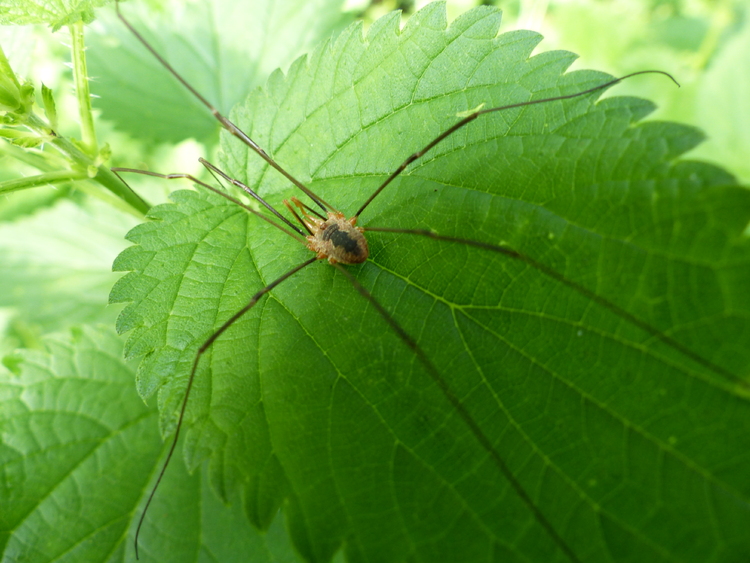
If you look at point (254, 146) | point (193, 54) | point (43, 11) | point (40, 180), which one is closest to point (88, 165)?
point (40, 180)

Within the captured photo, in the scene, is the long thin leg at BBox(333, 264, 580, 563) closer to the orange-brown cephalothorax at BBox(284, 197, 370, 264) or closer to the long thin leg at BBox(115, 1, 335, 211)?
the orange-brown cephalothorax at BBox(284, 197, 370, 264)

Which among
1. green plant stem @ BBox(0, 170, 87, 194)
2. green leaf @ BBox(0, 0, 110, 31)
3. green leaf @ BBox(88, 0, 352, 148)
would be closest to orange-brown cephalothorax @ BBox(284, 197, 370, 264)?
green plant stem @ BBox(0, 170, 87, 194)

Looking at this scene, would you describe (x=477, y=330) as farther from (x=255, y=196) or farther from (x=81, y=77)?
(x=81, y=77)

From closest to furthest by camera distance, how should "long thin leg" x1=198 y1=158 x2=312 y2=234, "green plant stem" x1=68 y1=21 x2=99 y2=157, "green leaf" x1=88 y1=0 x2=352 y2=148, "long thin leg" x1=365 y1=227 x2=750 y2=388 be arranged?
1. "long thin leg" x1=365 y1=227 x2=750 y2=388
2. "green plant stem" x1=68 y1=21 x2=99 y2=157
3. "long thin leg" x1=198 y1=158 x2=312 y2=234
4. "green leaf" x1=88 y1=0 x2=352 y2=148

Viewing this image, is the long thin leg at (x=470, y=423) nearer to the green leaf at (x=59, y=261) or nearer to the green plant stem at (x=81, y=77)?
the green plant stem at (x=81, y=77)

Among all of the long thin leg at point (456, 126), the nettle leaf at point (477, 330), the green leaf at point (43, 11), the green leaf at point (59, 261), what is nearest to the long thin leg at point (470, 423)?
the nettle leaf at point (477, 330)
